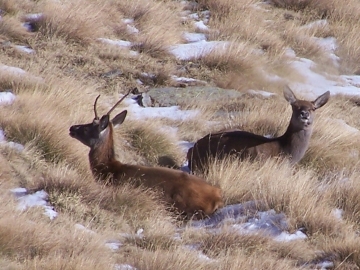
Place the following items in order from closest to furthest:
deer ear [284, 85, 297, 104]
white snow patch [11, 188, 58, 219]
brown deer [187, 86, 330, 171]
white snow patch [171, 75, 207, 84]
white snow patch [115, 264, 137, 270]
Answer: white snow patch [115, 264, 137, 270] → white snow patch [11, 188, 58, 219] → brown deer [187, 86, 330, 171] → deer ear [284, 85, 297, 104] → white snow patch [171, 75, 207, 84]

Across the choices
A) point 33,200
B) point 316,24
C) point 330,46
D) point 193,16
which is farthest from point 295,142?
point 316,24

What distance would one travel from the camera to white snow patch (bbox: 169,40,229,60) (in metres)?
15.3

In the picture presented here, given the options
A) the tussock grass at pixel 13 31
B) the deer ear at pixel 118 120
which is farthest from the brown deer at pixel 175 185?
the tussock grass at pixel 13 31

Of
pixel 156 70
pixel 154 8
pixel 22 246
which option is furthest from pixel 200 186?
pixel 154 8

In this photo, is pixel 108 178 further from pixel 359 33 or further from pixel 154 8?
pixel 359 33

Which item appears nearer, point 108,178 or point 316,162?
point 108,178

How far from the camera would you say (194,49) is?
51.2 ft

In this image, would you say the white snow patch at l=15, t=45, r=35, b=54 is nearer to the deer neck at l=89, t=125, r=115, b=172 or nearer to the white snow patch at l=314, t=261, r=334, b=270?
the deer neck at l=89, t=125, r=115, b=172

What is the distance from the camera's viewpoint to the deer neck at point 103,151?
998 cm

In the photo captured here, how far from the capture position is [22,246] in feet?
23.3

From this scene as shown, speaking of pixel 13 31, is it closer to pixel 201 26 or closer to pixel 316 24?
pixel 201 26

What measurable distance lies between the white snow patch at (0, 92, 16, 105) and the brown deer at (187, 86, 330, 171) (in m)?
2.30

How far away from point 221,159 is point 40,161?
2258 mm

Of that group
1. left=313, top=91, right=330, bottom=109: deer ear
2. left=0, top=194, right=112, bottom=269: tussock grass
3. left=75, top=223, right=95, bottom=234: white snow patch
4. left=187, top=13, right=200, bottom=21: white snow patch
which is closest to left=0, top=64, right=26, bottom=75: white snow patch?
left=313, top=91, right=330, bottom=109: deer ear
